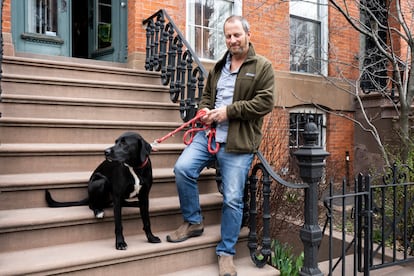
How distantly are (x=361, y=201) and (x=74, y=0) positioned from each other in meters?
6.76

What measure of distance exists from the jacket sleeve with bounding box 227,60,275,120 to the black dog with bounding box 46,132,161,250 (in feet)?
2.35

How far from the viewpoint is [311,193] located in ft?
9.61

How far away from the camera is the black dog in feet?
8.80

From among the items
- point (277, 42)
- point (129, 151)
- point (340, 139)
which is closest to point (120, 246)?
point (129, 151)

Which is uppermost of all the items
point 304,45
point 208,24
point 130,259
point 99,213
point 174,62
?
point 208,24

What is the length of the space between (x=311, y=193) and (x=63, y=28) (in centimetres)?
500

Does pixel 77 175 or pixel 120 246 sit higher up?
pixel 77 175

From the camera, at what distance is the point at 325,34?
331 inches

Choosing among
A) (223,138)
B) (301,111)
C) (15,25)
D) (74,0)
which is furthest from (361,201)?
(74,0)

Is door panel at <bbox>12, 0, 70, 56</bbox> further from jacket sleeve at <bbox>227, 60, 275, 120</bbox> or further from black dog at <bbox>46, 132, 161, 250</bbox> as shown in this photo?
jacket sleeve at <bbox>227, 60, 275, 120</bbox>

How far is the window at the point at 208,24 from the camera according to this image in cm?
679

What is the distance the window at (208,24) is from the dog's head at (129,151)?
436 cm

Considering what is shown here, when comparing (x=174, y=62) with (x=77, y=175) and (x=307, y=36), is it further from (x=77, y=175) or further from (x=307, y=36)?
(x=307, y=36)

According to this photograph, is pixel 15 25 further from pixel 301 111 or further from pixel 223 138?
pixel 301 111
